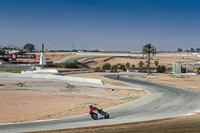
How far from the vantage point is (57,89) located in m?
38.4

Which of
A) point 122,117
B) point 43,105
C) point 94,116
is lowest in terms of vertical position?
point 43,105

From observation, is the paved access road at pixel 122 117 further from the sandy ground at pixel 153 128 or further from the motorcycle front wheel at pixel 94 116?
the sandy ground at pixel 153 128

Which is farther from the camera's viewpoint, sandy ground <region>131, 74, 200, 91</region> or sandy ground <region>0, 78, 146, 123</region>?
sandy ground <region>131, 74, 200, 91</region>

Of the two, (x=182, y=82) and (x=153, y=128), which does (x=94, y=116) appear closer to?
(x=153, y=128)

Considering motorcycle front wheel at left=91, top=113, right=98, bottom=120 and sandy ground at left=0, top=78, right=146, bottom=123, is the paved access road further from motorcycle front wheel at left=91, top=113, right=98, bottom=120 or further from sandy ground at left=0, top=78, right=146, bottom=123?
sandy ground at left=0, top=78, right=146, bottom=123

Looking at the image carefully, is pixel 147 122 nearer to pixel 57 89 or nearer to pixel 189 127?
pixel 189 127

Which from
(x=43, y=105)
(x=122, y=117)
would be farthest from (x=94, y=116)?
(x=43, y=105)

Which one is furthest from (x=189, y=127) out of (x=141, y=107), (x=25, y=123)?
(x=25, y=123)

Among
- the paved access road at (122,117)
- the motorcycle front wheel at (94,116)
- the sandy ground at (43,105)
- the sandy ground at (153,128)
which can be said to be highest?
the motorcycle front wheel at (94,116)

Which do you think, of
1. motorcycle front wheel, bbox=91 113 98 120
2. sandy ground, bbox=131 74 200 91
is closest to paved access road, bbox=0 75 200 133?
motorcycle front wheel, bbox=91 113 98 120

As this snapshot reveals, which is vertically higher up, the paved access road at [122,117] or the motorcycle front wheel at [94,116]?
the motorcycle front wheel at [94,116]

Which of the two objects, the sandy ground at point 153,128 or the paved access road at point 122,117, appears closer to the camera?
the sandy ground at point 153,128

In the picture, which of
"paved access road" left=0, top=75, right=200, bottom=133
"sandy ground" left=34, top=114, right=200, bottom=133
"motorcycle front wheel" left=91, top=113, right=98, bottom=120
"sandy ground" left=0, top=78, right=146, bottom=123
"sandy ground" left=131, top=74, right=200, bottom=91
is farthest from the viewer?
"sandy ground" left=131, top=74, right=200, bottom=91

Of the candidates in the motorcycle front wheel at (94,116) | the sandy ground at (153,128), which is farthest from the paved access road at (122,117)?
the sandy ground at (153,128)
